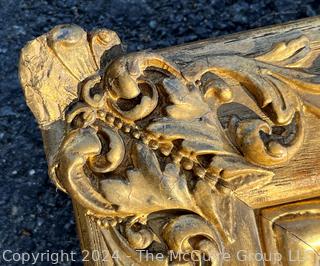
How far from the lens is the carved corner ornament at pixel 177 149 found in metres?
0.74

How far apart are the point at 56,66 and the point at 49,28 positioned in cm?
35

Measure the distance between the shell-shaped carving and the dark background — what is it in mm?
267

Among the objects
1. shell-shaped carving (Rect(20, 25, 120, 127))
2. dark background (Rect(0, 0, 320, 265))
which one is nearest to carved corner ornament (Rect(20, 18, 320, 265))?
shell-shaped carving (Rect(20, 25, 120, 127))

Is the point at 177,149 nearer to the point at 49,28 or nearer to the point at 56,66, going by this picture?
the point at 56,66

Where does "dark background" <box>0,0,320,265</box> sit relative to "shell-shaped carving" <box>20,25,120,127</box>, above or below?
below

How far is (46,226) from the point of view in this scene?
3.21 feet

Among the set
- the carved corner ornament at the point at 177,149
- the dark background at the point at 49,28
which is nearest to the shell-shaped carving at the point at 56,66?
the carved corner ornament at the point at 177,149

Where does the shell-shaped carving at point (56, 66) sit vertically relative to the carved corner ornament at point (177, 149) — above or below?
above

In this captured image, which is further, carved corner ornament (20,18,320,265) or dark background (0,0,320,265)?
dark background (0,0,320,265)

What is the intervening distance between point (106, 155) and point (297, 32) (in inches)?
11.3

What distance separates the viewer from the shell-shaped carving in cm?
74

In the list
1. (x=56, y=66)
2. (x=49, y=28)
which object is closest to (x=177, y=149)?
(x=56, y=66)

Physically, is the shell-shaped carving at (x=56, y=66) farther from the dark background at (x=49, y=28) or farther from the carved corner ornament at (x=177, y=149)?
the dark background at (x=49, y=28)

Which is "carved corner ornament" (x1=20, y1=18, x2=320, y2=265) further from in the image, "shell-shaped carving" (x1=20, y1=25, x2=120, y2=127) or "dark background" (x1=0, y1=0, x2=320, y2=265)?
"dark background" (x1=0, y1=0, x2=320, y2=265)
